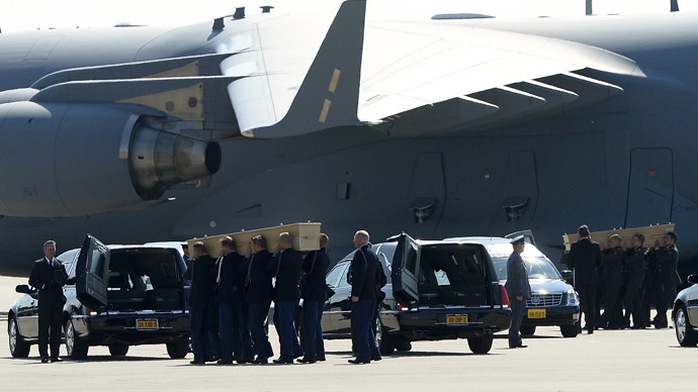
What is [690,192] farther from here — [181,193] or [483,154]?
[181,193]

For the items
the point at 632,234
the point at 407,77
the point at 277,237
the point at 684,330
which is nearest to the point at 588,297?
the point at 632,234

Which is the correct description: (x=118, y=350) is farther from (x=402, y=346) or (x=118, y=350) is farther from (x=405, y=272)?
(x=405, y=272)

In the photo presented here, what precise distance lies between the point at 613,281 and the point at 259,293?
29.2 ft

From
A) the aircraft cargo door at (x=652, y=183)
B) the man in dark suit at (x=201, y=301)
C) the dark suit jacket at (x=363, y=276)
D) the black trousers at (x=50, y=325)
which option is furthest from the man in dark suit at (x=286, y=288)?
the aircraft cargo door at (x=652, y=183)

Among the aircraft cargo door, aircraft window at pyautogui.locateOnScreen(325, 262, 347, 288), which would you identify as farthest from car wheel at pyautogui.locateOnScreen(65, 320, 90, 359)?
the aircraft cargo door

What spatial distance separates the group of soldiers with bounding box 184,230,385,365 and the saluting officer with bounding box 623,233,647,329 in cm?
821

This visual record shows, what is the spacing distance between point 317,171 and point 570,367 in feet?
45.0

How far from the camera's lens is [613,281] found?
24.5 metres

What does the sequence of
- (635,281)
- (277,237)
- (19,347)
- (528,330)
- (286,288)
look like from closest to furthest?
1. (286,288)
2. (277,237)
3. (19,347)
4. (528,330)
5. (635,281)

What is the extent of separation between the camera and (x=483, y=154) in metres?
28.0

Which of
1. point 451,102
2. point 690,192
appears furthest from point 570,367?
point 690,192

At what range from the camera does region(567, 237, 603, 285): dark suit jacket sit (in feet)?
77.1

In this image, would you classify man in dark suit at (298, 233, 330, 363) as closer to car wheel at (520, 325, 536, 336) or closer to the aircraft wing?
the aircraft wing

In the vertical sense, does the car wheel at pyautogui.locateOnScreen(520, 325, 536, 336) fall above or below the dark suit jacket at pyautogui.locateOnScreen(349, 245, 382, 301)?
below
